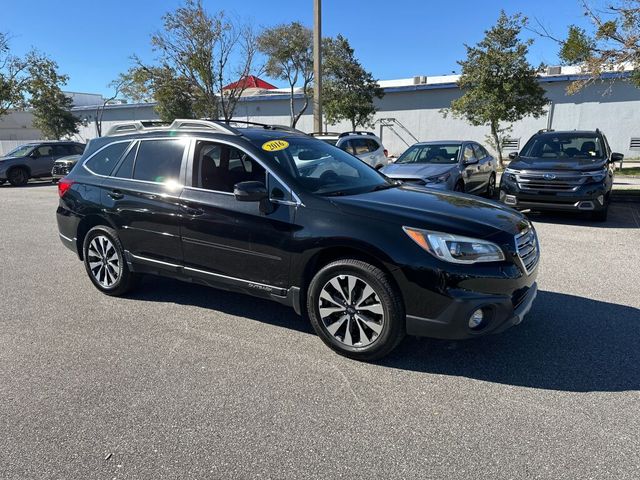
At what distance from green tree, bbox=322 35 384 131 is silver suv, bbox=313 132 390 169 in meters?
11.6

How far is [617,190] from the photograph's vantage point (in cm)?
1271

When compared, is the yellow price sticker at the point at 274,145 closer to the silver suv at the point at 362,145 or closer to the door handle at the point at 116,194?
the door handle at the point at 116,194

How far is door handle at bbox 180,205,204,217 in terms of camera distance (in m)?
4.16

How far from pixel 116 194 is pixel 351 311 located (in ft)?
9.40

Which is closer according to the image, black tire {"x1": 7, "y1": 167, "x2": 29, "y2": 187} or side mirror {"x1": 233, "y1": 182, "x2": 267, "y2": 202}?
side mirror {"x1": 233, "y1": 182, "x2": 267, "y2": 202}

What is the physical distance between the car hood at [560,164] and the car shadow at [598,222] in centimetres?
101

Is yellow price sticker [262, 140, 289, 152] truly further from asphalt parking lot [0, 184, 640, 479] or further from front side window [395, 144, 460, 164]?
front side window [395, 144, 460, 164]

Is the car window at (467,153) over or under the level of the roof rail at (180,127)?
under

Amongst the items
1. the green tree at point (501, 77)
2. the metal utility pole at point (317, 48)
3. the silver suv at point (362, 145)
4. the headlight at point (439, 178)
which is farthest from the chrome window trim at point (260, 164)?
the green tree at point (501, 77)

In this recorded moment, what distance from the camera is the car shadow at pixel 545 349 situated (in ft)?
10.7

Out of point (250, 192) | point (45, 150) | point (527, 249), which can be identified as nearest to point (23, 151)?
point (45, 150)

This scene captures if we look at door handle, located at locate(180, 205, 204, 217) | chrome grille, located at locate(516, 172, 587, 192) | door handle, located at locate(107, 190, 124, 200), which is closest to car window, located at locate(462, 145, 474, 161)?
chrome grille, located at locate(516, 172, 587, 192)

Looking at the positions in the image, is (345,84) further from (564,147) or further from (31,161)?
(564,147)

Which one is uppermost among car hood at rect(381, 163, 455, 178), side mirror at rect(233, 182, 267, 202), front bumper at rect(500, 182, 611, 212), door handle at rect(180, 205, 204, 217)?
side mirror at rect(233, 182, 267, 202)
